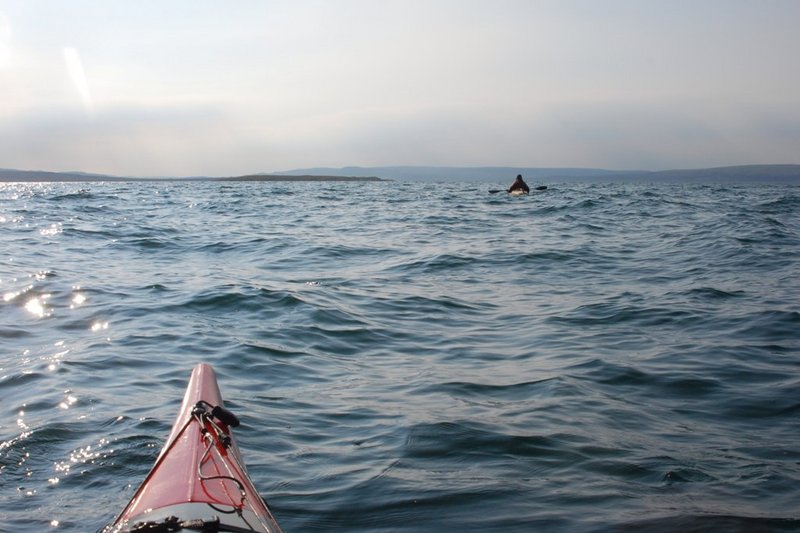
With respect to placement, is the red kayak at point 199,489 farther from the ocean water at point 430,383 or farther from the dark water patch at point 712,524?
the dark water patch at point 712,524

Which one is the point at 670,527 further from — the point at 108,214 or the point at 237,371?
the point at 108,214

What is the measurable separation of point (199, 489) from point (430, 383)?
3.70m

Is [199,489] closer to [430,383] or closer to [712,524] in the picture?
[712,524]

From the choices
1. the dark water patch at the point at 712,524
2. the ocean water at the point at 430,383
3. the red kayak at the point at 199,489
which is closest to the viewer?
the red kayak at the point at 199,489

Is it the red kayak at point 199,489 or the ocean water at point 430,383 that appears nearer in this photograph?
the red kayak at point 199,489

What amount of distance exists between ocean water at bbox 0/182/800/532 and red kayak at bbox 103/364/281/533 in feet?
2.17

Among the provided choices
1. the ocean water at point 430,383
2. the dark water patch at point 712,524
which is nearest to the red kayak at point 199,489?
the ocean water at point 430,383

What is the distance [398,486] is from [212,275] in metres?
9.55

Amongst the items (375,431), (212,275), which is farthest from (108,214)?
(375,431)

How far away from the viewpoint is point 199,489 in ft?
11.9

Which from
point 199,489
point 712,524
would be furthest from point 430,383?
point 199,489

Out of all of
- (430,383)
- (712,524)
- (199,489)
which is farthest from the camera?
(430,383)

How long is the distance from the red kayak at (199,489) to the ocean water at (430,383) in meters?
0.66

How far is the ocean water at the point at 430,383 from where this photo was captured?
4699 mm
